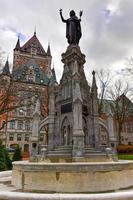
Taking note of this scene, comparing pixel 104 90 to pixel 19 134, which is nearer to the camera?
pixel 104 90

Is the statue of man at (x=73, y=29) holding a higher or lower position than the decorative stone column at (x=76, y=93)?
higher

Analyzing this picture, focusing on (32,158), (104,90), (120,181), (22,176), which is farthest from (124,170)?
(104,90)

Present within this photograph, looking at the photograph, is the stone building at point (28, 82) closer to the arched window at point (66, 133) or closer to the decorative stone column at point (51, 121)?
the decorative stone column at point (51, 121)

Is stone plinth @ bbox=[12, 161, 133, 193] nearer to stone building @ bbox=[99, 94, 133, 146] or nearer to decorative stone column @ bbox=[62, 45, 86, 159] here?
decorative stone column @ bbox=[62, 45, 86, 159]

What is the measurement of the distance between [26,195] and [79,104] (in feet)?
22.6

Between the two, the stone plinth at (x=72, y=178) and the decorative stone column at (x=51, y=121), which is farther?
the decorative stone column at (x=51, y=121)

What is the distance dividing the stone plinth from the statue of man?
9.45 m

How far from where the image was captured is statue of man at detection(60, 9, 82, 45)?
14.4 metres

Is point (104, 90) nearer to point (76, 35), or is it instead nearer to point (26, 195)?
point (76, 35)

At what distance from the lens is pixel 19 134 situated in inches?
2594

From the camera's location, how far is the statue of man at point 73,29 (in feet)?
47.2

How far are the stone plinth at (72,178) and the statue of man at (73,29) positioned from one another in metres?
9.45

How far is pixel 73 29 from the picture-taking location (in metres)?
14.4

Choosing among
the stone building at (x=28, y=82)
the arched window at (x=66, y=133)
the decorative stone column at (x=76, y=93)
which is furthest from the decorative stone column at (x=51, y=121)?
the stone building at (x=28, y=82)
